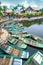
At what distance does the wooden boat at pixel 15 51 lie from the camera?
26661 millimetres

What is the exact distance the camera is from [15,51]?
2800 centimetres

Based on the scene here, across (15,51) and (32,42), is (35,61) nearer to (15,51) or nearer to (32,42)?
(15,51)

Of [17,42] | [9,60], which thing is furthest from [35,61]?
[17,42]

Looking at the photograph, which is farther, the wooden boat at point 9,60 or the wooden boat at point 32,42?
the wooden boat at point 32,42

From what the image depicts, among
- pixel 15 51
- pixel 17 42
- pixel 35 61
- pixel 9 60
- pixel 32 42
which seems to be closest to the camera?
pixel 35 61

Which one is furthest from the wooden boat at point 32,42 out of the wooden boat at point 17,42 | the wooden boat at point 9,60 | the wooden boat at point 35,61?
the wooden boat at point 9,60

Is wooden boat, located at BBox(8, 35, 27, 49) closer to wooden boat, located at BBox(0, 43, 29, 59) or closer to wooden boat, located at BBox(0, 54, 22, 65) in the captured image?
wooden boat, located at BBox(0, 43, 29, 59)

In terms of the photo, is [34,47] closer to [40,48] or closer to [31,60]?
[40,48]

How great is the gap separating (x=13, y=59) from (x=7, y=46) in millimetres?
5637

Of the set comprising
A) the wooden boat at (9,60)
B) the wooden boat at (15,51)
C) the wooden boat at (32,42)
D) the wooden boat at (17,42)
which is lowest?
the wooden boat at (32,42)

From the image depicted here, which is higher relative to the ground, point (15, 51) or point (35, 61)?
point (35, 61)

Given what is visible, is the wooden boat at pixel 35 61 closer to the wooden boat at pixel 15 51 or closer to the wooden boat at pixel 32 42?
the wooden boat at pixel 15 51

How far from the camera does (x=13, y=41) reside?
109 ft

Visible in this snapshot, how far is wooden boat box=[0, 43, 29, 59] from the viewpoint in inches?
1050
